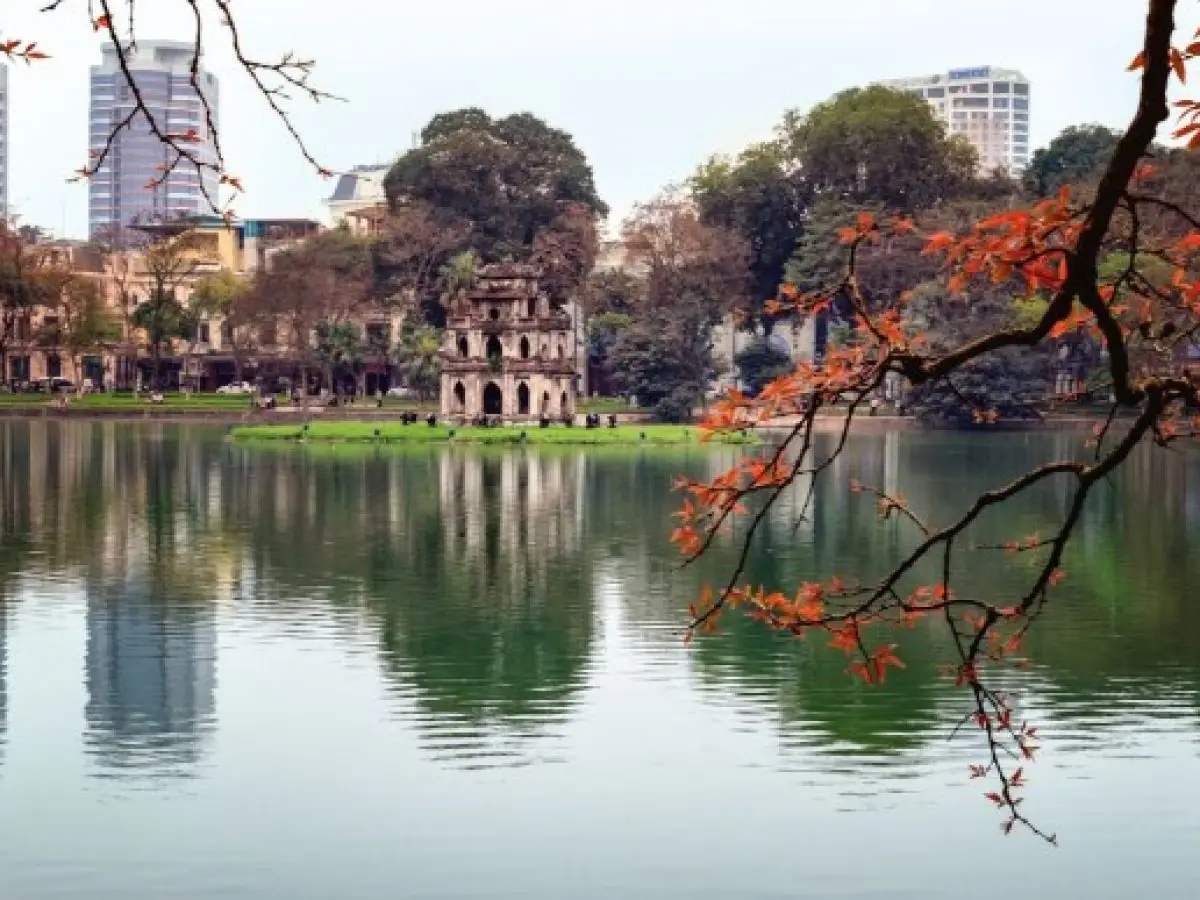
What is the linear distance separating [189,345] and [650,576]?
3132 inches

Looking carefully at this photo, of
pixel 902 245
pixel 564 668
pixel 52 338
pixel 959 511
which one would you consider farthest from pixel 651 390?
pixel 564 668

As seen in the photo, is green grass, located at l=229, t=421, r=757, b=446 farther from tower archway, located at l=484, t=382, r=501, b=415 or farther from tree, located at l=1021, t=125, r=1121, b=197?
tree, located at l=1021, t=125, r=1121, b=197

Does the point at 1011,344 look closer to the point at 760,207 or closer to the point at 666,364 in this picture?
the point at 666,364

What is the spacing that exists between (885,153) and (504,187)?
1991 cm

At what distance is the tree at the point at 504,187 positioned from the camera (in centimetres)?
10081

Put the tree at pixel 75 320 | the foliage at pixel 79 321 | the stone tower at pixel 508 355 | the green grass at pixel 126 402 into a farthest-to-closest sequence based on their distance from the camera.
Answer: the foliage at pixel 79 321
the tree at pixel 75 320
the green grass at pixel 126 402
the stone tower at pixel 508 355

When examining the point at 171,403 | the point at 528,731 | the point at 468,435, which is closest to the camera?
the point at 528,731

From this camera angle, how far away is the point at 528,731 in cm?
1931

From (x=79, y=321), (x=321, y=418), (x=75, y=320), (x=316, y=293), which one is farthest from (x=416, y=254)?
(x=75, y=320)

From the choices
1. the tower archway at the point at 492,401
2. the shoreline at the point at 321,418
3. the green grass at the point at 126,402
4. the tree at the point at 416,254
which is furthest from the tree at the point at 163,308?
the tower archway at the point at 492,401

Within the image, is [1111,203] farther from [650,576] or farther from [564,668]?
[650,576]

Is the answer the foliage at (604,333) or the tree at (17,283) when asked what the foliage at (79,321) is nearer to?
the tree at (17,283)

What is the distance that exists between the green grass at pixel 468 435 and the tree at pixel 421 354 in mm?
16406

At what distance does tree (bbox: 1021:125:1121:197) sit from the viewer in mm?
100312
